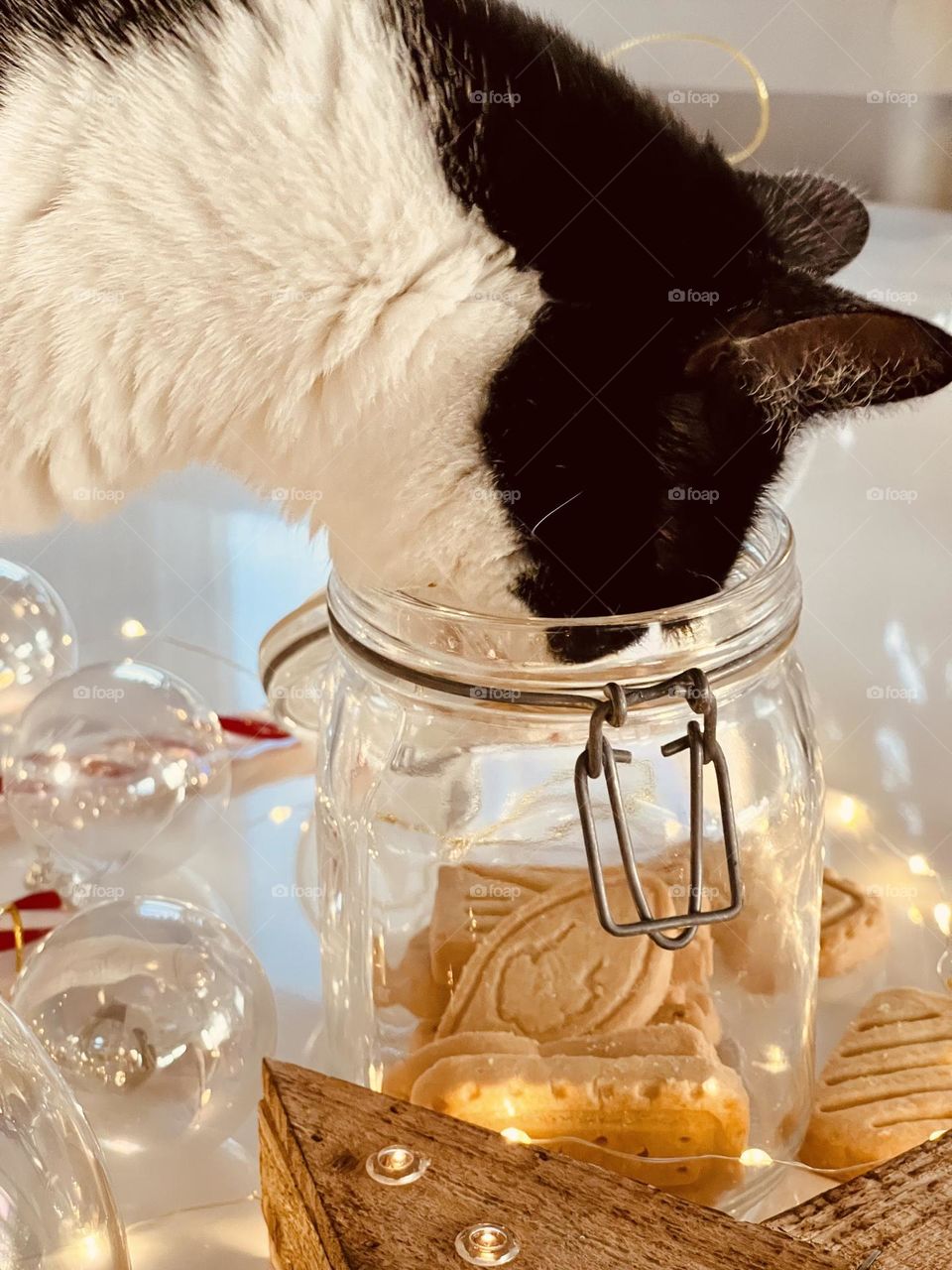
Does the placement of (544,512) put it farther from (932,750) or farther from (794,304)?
(932,750)

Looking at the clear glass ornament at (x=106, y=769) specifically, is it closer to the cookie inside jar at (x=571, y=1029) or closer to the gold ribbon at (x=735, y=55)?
the cookie inside jar at (x=571, y=1029)

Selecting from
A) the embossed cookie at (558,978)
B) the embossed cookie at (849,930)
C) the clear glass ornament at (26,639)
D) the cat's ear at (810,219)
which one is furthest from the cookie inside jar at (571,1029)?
the clear glass ornament at (26,639)

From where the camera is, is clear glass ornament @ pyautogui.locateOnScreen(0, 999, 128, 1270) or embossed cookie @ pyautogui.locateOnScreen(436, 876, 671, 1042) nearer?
clear glass ornament @ pyautogui.locateOnScreen(0, 999, 128, 1270)

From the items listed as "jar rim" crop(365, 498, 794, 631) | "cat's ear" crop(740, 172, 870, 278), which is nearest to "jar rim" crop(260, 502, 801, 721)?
"jar rim" crop(365, 498, 794, 631)

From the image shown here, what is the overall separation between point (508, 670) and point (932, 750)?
16.6 inches

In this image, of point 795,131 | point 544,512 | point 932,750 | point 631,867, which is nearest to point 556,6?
point 795,131

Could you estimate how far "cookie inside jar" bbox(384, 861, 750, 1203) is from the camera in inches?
17.9

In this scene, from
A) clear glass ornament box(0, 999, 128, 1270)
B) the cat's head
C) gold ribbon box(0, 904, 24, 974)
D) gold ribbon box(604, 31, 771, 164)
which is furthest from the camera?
gold ribbon box(604, 31, 771, 164)

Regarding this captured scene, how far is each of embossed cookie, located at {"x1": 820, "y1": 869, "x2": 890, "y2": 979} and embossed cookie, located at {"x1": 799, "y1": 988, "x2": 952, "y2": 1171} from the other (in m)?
0.04

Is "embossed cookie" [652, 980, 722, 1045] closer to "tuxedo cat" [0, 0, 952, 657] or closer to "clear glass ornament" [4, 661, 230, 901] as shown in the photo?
"tuxedo cat" [0, 0, 952, 657]

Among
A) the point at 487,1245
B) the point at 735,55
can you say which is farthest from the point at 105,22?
the point at 735,55

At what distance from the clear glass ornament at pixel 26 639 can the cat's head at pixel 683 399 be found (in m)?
0.39

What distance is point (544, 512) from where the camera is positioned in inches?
19.8

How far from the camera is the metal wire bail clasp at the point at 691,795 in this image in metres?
0.42
